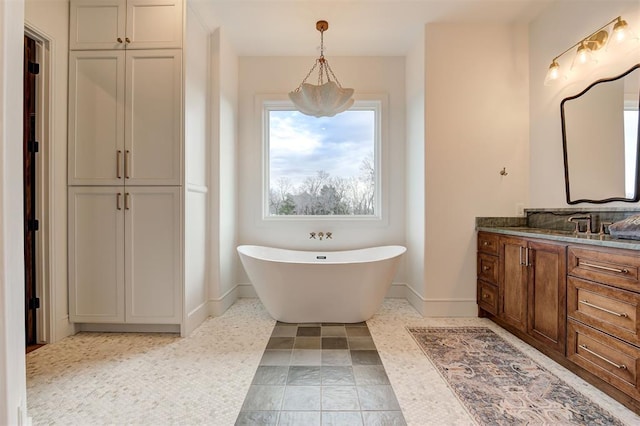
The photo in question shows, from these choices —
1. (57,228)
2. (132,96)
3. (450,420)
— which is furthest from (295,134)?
(450,420)

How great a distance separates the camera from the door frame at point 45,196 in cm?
228

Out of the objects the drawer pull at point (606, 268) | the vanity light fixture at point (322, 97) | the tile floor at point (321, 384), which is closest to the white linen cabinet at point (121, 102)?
the vanity light fixture at point (322, 97)

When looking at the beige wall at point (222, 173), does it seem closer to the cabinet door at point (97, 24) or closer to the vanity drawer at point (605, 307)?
the cabinet door at point (97, 24)

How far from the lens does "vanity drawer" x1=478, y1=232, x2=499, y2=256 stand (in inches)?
104

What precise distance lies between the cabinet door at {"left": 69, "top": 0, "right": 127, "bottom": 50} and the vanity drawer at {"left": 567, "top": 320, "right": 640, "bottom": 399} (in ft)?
12.2

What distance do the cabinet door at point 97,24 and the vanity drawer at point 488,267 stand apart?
3496mm

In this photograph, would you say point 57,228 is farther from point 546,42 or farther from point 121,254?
point 546,42

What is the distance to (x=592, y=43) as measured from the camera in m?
2.22

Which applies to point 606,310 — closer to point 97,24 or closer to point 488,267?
point 488,267

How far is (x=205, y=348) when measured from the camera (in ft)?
7.39

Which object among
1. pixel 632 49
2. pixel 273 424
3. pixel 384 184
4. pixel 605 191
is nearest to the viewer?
pixel 273 424

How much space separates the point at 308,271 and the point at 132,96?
196 cm

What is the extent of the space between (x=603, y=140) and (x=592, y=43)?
27.9 inches

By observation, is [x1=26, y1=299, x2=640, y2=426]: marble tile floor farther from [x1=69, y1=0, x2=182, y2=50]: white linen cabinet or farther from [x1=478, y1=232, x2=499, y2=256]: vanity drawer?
[x1=69, y1=0, x2=182, y2=50]: white linen cabinet
